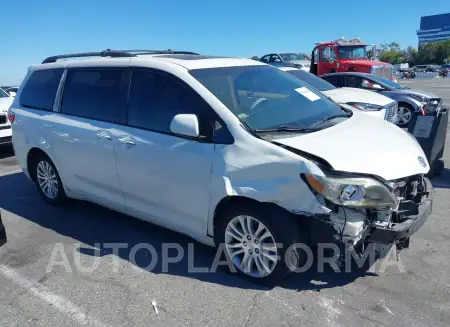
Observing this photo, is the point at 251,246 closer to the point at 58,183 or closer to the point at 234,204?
the point at 234,204

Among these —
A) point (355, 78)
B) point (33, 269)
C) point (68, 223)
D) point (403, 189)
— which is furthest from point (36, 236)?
point (355, 78)

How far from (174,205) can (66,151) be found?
5.64 ft

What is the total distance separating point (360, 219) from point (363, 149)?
566mm

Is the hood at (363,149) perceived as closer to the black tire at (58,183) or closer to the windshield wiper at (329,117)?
the windshield wiper at (329,117)

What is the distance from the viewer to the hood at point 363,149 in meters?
2.94

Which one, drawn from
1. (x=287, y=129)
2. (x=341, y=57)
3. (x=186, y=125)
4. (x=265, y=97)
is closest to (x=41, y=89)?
(x=186, y=125)

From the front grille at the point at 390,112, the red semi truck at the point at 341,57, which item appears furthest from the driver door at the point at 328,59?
the front grille at the point at 390,112

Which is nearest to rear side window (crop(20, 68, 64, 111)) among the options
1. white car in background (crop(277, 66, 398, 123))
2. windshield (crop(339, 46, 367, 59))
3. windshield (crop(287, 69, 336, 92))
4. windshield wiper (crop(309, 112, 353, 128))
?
windshield wiper (crop(309, 112, 353, 128))

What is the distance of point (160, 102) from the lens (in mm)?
3717

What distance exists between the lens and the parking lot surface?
9.59 ft

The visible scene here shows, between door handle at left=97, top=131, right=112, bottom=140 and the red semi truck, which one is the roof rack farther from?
the red semi truck

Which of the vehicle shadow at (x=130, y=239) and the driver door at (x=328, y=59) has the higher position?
the driver door at (x=328, y=59)

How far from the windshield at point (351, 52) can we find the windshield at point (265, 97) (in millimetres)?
13579

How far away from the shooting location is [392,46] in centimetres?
12344
